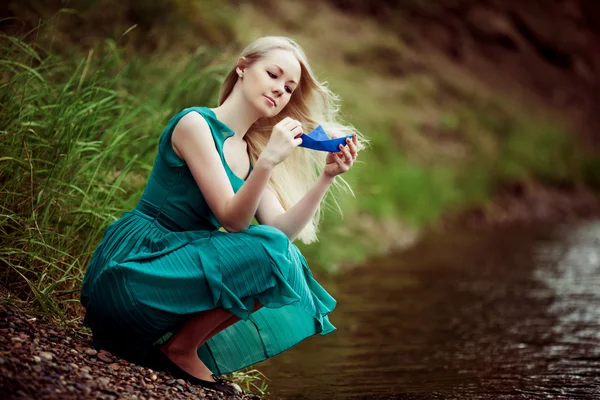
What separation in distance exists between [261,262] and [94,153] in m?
1.38

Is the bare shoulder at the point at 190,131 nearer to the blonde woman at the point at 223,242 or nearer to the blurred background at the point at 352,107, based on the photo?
the blonde woman at the point at 223,242

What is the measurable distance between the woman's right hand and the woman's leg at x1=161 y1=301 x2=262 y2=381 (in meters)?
0.43

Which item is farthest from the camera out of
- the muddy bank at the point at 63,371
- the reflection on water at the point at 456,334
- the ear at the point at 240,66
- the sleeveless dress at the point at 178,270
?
the reflection on water at the point at 456,334

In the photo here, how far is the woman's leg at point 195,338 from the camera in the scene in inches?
97.5

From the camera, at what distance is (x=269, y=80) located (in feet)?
8.79

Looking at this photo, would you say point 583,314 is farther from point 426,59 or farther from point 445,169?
point 426,59

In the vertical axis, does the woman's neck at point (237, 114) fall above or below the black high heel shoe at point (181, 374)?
above

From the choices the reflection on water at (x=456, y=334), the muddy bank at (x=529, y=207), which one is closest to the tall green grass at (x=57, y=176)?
the reflection on water at (x=456, y=334)

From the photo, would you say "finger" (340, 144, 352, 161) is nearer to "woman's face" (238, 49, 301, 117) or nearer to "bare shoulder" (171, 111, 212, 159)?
"woman's face" (238, 49, 301, 117)

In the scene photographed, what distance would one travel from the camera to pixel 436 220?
995cm

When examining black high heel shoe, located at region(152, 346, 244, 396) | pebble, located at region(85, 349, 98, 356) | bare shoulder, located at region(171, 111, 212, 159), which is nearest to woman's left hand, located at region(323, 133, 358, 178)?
bare shoulder, located at region(171, 111, 212, 159)

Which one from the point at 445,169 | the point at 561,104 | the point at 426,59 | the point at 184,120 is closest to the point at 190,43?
the point at 184,120

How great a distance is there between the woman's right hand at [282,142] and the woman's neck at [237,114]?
0.83 ft

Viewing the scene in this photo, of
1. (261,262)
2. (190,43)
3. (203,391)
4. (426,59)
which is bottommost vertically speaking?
(203,391)
